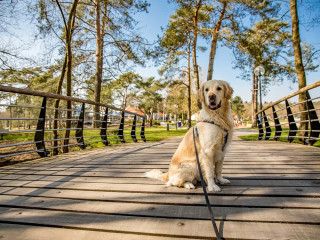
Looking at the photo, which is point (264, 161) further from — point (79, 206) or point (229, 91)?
point (79, 206)

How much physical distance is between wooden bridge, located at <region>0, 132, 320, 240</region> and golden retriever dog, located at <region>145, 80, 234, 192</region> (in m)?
0.12

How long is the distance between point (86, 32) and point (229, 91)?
9.28 meters

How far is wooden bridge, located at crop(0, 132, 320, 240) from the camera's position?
1109mm

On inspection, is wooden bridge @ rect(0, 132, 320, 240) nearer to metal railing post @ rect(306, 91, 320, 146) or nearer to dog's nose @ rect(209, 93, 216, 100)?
dog's nose @ rect(209, 93, 216, 100)

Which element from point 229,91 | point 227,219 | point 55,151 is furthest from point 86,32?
point 227,219

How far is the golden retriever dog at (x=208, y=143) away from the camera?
181 cm

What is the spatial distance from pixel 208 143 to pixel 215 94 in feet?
1.70

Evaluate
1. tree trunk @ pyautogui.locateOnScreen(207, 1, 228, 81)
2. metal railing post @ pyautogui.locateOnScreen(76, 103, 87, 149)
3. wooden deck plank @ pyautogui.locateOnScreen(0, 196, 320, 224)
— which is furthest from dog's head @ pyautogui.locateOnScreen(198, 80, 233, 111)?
tree trunk @ pyautogui.locateOnScreen(207, 1, 228, 81)

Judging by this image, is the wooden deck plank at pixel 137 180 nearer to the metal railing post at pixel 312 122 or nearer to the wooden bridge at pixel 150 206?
the wooden bridge at pixel 150 206

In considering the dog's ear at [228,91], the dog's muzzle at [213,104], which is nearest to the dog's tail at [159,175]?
the dog's muzzle at [213,104]

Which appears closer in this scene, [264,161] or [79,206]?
[79,206]

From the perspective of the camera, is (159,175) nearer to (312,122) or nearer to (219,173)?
(219,173)

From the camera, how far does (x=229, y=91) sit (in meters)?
1.99

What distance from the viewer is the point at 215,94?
1.88 meters
